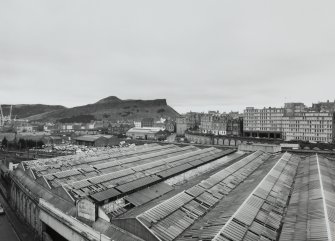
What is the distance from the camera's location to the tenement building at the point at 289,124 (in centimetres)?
8044

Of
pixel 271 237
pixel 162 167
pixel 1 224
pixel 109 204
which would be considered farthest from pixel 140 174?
pixel 271 237

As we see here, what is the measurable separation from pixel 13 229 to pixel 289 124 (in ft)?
268

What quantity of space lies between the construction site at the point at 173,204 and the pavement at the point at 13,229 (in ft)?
2.65

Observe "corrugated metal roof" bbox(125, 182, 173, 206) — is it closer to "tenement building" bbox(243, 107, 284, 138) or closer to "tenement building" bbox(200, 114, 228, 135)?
"tenement building" bbox(243, 107, 284, 138)

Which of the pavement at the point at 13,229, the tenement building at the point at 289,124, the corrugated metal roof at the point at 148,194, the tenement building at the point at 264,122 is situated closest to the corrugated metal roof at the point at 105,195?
the corrugated metal roof at the point at 148,194

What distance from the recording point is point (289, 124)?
3460 inches

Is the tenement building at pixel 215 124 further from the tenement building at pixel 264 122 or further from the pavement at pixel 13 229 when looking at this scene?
the pavement at pixel 13 229

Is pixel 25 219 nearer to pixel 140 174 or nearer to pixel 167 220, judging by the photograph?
pixel 140 174

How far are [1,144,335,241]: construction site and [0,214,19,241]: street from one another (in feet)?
6.30

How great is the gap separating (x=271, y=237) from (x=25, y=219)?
91.7 ft

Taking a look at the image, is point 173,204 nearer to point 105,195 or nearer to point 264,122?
point 105,195

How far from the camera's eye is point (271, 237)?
17.8m

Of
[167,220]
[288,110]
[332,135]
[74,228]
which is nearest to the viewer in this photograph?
[167,220]

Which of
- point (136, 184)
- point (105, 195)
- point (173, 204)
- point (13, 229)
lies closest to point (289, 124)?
point (136, 184)
